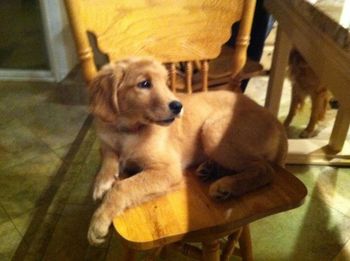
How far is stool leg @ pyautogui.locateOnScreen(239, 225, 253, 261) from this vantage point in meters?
1.16

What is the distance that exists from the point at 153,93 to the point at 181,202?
0.27 m

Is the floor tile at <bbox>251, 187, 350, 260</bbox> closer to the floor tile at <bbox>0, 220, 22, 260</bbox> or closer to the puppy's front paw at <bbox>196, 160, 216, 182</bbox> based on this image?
the puppy's front paw at <bbox>196, 160, 216, 182</bbox>

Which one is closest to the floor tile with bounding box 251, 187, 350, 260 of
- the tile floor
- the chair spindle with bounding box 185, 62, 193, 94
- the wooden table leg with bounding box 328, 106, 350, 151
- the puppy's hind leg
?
the tile floor

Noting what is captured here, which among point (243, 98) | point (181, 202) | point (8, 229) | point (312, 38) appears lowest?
point (8, 229)

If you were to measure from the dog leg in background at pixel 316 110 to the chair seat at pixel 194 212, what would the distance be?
3.52 feet

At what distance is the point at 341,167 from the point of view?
185 centimetres

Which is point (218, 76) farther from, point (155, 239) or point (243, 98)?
point (155, 239)

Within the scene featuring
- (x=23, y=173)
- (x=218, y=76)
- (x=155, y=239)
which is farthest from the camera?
(x=23, y=173)

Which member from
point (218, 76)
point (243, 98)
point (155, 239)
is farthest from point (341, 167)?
point (155, 239)

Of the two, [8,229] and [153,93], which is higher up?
[153,93]

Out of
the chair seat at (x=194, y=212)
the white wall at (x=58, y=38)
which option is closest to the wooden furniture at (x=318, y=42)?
the chair seat at (x=194, y=212)

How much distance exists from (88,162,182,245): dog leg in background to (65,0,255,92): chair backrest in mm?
319

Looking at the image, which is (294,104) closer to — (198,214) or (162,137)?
(162,137)

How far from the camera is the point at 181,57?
112 cm
